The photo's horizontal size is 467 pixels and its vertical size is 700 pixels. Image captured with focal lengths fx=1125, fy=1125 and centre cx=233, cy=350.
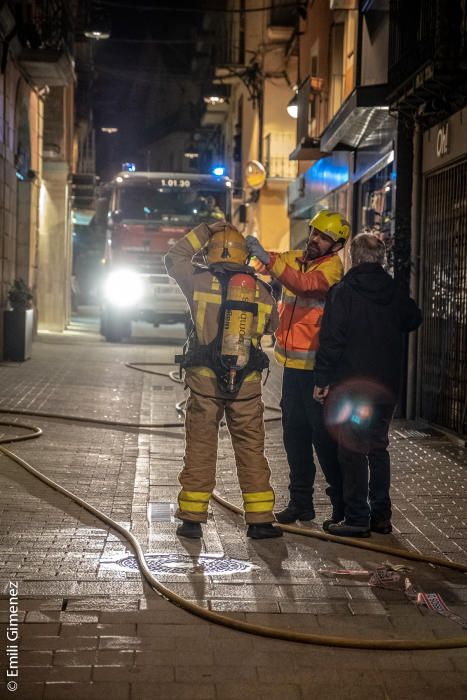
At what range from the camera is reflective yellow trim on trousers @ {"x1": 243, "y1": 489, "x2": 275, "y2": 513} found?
261 inches

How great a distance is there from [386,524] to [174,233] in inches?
650

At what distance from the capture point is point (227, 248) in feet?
21.9

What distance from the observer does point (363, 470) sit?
684 cm

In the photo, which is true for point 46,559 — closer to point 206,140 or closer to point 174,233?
point 174,233

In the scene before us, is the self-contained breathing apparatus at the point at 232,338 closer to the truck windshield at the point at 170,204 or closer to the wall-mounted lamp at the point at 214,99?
the truck windshield at the point at 170,204

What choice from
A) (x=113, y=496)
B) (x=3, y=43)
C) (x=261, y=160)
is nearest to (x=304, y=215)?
(x=261, y=160)

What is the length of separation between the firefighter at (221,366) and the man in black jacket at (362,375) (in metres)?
0.42

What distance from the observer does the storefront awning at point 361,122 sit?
1316 centimetres

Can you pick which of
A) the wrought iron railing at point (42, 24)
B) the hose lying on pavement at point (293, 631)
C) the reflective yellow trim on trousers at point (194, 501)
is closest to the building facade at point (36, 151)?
the wrought iron railing at point (42, 24)

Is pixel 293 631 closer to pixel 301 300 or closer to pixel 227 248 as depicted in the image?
pixel 227 248

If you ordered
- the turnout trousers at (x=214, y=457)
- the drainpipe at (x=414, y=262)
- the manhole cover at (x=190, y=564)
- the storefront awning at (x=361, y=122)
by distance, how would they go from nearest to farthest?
the manhole cover at (x=190, y=564) < the turnout trousers at (x=214, y=457) < the drainpipe at (x=414, y=262) < the storefront awning at (x=361, y=122)

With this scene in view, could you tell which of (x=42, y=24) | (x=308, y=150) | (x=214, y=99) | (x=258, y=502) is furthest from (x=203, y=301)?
(x=214, y=99)

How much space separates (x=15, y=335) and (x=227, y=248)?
12.1 meters

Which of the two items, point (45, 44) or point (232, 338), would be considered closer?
point (232, 338)
